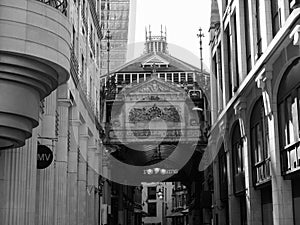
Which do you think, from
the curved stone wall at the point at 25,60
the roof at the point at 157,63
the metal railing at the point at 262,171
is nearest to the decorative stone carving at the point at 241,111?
the metal railing at the point at 262,171

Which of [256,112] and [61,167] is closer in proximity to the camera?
[61,167]

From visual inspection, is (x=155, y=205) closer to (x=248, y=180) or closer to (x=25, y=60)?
(x=248, y=180)

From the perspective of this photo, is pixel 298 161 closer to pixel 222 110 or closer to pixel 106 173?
pixel 222 110

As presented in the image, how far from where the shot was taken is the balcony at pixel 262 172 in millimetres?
24553

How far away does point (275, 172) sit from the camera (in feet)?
74.6

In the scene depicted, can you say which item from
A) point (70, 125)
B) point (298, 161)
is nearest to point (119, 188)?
point (70, 125)

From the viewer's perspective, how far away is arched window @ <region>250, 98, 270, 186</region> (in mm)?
25109

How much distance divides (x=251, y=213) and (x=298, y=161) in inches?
319

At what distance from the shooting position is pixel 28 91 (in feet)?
47.1

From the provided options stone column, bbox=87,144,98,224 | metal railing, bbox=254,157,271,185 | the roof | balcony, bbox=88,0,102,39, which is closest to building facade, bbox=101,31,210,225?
the roof

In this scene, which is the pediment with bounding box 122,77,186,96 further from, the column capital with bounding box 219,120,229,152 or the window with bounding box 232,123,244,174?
the window with bounding box 232,123,244,174

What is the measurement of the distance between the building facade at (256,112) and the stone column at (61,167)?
9094 mm

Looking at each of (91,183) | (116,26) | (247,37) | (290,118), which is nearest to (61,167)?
(290,118)

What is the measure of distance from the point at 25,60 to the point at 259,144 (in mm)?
15769
